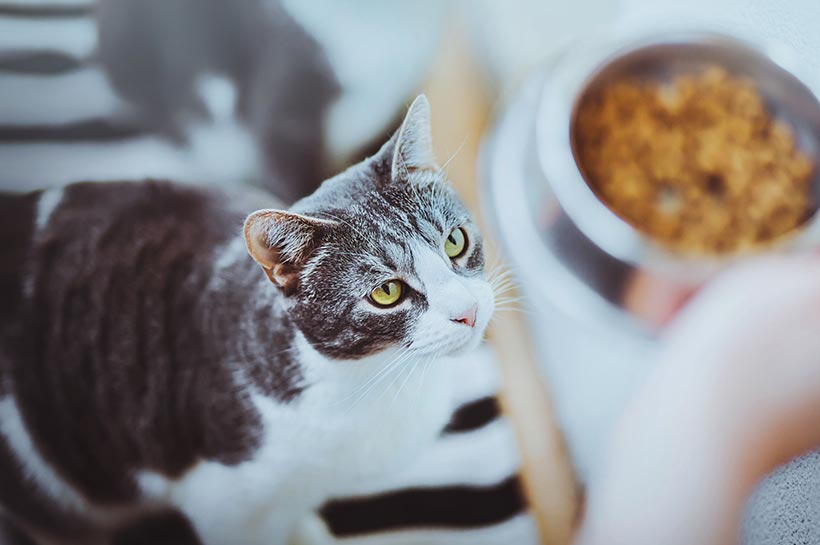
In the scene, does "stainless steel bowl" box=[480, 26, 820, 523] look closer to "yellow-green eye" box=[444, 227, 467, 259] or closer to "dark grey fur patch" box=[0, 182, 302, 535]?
"yellow-green eye" box=[444, 227, 467, 259]

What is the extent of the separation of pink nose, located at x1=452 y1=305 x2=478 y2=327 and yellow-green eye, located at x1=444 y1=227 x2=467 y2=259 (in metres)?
0.04

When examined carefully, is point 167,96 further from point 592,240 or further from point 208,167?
point 592,240

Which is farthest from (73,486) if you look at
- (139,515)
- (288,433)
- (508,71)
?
(508,71)

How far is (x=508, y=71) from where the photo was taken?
55 cm

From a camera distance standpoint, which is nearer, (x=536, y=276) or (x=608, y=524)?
(x=608, y=524)

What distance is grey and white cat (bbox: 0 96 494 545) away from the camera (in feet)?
1.26

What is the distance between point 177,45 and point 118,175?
0.37 ft

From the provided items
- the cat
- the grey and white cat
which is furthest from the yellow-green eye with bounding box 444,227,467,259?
the cat

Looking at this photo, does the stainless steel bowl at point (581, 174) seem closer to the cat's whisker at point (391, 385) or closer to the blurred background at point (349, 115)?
the blurred background at point (349, 115)

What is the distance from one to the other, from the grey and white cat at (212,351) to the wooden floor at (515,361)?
5 cm

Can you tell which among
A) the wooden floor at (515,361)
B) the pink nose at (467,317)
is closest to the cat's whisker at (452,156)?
the wooden floor at (515,361)

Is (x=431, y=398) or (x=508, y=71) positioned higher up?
(x=508, y=71)

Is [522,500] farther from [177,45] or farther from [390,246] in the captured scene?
[177,45]

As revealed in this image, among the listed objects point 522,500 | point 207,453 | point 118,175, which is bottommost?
point 522,500
